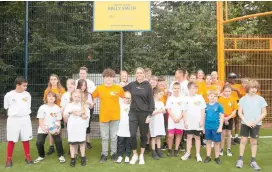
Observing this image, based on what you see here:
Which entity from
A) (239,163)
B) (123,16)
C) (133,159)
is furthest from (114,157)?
(123,16)

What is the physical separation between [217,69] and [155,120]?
2.71 metres

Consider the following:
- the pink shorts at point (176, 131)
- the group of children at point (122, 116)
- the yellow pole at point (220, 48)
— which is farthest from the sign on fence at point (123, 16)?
the pink shorts at point (176, 131)

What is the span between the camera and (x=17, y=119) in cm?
574

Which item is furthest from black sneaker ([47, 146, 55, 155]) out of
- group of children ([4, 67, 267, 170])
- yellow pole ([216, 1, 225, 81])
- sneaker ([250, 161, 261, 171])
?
yellow pole ([216, 1, 225, 81])

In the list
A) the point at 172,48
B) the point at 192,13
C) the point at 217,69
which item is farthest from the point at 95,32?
the point at 217,69

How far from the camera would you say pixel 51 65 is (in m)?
8.23

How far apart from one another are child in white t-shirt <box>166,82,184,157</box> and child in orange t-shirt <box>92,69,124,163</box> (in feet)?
3.18

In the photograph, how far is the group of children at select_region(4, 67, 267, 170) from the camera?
5.66 meters

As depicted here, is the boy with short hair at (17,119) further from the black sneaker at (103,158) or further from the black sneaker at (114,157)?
the black sneaker at (114,157)

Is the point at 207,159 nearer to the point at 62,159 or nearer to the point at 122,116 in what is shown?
the point at 122,116

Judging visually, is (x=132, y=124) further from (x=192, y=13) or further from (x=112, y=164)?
(x=192, y=13)

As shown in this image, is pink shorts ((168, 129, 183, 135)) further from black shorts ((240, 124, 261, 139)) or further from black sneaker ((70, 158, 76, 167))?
black sneaker ((70, 158, 76, 167))

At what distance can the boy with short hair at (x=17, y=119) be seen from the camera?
5719mm

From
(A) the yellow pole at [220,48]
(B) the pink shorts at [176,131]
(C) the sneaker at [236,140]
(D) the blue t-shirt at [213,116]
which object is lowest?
(C) the sneaker at [236,140]
